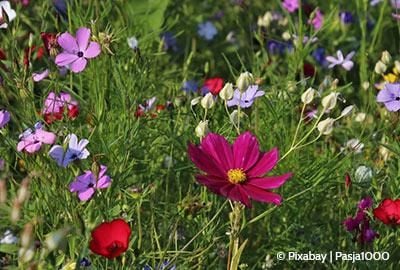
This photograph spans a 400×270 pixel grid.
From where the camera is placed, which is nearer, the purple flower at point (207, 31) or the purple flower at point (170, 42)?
the purple flower at point (170, 42)

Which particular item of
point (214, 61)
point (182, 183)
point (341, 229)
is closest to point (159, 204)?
point (182, 183)

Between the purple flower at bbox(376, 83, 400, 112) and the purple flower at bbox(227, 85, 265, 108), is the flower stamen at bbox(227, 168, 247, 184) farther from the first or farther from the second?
the purple flower at bbox(376, 83, 400, 112)

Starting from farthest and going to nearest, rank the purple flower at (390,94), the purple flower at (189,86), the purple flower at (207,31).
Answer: the purple flower at (207,31), the purple flower at (189,86), the purple flower at (390,94)

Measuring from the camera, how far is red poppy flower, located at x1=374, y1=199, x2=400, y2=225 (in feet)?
4.73

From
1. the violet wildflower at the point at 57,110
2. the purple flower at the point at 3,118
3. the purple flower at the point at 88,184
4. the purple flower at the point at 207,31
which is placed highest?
the purple flower at the point at 3,118

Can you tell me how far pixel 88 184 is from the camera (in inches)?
55.5

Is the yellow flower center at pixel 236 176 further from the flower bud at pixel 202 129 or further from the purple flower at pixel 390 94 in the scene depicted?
the purple flower at pixel 390 94

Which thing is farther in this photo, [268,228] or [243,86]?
[268,228]

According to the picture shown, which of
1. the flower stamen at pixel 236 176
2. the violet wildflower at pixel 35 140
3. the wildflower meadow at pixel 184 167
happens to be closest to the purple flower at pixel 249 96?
the wildflower meadow at pixel 184 167

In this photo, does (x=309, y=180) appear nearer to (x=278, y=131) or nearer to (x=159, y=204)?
(x=278, y=131)

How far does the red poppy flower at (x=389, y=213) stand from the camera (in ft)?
4.73

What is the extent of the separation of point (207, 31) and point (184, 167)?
1.09 metres

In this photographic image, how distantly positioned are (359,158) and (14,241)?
0.73 m

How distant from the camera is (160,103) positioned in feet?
6.65
